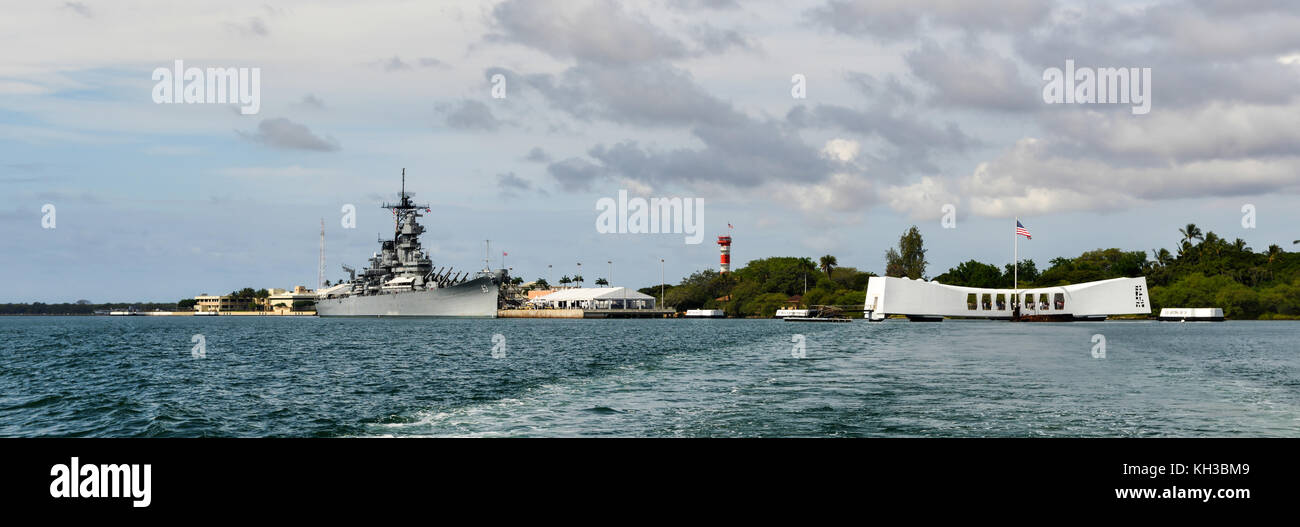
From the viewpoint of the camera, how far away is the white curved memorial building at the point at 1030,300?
150625mm

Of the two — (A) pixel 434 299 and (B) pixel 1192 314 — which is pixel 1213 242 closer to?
(B) pixel 1192 314

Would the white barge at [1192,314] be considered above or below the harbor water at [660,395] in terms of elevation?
below

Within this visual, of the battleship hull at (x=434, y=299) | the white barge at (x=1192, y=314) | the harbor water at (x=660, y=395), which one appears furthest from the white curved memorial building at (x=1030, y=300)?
the harbor water at (x=660, y=395)

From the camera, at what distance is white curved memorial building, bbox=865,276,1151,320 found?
15062cm

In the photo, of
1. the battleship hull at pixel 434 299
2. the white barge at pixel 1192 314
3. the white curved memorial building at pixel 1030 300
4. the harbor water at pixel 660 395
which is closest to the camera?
the harbor water at pixel 660 395

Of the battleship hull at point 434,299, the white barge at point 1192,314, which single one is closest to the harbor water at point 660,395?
the white barge at point 1192,314

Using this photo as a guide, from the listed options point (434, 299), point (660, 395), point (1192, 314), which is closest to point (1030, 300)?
point (1192, 314)

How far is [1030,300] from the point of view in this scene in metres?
154

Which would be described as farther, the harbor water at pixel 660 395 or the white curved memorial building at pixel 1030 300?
the white curved memorial building at pixel 1030 300

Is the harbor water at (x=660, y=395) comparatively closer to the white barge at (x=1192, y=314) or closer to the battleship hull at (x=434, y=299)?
the white barge at (x=1192, y=314)

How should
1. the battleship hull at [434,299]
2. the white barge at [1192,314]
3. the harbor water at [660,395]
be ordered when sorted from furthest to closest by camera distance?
the battleship hull at [434,299]
the white barge at [1192,314]
the harbor water at [660,395]
